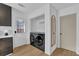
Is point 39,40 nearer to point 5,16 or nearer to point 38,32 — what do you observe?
point 38,32

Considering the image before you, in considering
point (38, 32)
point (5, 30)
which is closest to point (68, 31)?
point (38, 32)

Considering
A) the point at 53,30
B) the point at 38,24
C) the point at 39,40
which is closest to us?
the point at 53,30

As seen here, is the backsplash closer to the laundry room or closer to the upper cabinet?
the upper cabinet

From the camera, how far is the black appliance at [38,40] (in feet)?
5.88

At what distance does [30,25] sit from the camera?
1.79 metres

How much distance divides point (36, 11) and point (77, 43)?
1.19 metres

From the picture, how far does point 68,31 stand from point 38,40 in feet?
2.64

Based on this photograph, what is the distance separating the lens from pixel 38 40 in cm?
194

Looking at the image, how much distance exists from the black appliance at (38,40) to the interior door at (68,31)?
0.46 meters

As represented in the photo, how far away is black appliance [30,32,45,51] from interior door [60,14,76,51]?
46cm

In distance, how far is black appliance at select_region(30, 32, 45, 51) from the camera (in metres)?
1.79

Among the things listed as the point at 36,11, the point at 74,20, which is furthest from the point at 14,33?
the point at 74,20

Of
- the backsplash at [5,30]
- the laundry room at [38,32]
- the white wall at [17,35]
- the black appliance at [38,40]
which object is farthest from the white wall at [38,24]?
the backsplash at [5,30]

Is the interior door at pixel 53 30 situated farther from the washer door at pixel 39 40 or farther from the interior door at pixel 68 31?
the washer door at pixel 39 40
